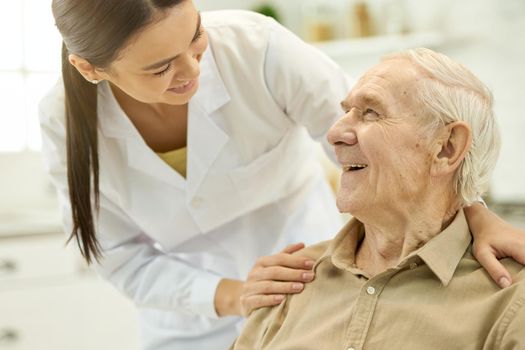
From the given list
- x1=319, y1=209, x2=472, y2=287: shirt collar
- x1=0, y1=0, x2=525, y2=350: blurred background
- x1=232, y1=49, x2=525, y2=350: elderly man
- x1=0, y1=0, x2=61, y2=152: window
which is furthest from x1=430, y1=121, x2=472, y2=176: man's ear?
x1=0, y1=0, x2=61, y2=152: window

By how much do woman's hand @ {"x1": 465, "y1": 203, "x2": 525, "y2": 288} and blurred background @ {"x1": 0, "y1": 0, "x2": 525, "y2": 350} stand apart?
6.30 ft

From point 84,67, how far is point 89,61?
0.03 meters

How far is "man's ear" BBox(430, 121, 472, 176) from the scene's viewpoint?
4.20 ft

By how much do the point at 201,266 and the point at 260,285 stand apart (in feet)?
1.59

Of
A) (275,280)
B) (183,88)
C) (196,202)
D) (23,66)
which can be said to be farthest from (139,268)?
(23,66)

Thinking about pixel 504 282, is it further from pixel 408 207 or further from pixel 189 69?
pixel 189 69

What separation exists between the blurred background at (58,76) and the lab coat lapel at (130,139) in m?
1.90

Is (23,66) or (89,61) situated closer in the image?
(89,61)

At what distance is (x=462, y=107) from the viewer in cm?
128

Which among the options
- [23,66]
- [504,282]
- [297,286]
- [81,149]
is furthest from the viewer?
[23,66]

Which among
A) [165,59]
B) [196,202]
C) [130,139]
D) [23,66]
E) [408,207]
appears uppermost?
[165,59]

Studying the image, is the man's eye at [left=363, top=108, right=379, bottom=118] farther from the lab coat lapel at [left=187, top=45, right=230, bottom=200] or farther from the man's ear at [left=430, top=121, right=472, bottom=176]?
the lab coat lapel at [left=187, top=45, right=230, bottom=200]

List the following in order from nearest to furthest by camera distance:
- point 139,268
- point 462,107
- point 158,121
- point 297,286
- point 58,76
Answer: point 462,107 → point 297,286 → point 158,121 → point 139,268 → point 58,76

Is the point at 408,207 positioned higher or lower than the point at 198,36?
lower
